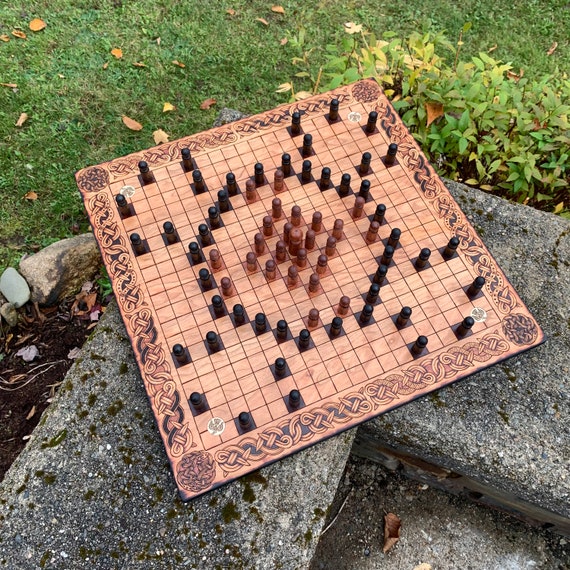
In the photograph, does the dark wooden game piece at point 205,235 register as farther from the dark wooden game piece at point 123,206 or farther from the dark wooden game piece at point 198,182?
the dark wooden game piece at point 123,206

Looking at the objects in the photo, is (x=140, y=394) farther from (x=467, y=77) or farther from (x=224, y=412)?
(x=467, y=77)

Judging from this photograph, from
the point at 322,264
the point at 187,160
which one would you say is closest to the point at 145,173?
the point at 187,160

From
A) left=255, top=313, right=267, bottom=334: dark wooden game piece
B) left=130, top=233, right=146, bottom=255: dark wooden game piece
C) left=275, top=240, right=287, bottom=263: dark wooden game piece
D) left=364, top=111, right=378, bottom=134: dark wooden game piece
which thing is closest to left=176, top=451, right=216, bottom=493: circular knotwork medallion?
left=255, top=313, right=267, bottom=334: dark wooden game piece

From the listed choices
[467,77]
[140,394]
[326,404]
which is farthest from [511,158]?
[140,394]

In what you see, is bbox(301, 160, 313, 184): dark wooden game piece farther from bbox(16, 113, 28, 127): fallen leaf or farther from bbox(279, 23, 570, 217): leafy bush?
bbox(16, 113, 28, 127): fallen leaf

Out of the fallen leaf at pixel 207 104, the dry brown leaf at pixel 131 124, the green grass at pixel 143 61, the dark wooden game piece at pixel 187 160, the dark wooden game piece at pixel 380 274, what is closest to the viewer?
the dark wooden game piece at pixel 380 274

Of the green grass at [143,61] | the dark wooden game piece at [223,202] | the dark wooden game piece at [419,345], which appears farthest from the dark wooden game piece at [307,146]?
the green grass at [143,61]
